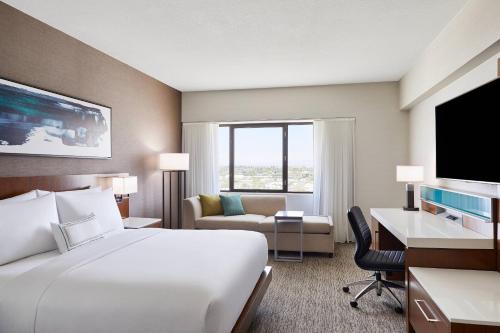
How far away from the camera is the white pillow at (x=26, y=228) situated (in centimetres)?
223

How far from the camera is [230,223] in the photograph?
15.6 ft

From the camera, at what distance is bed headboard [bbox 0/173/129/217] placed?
2750mm

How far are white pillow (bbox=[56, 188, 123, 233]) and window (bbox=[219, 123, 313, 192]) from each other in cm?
302

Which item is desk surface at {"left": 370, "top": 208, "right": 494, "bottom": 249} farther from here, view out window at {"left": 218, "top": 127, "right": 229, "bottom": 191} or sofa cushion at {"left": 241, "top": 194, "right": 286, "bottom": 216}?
view out window at {"left": 218, "top": 127, "right": 229, "bottom": 191}

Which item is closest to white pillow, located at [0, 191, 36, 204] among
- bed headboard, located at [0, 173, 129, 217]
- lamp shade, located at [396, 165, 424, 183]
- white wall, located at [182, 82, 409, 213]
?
bed headboard, located at [0, 173, 129, 217]

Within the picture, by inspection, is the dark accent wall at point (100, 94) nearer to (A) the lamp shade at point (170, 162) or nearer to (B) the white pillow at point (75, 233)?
(A) the lamp shade at point (170, 162)

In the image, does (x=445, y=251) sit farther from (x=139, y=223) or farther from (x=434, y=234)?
(x=139, y=223)

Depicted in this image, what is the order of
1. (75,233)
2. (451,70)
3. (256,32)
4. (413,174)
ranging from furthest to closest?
1. (413,174)
2. (256,32)
3. (451,70)
4. (75,233)

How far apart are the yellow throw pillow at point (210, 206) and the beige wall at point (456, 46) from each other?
3.17 meters

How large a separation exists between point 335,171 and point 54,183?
399cm

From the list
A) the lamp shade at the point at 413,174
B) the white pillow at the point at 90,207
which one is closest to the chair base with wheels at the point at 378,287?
the lamp shade at the point at 413,174

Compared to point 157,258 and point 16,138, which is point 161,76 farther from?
point 157,258

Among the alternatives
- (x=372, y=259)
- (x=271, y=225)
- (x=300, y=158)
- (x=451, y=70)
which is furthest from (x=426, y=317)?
(x=300, y=158)

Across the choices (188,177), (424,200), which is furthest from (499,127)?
(188,177)
